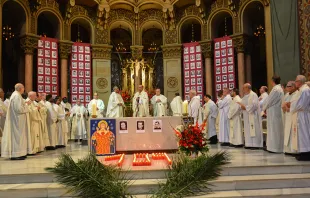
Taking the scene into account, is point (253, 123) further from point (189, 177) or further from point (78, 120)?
point (78, 120)

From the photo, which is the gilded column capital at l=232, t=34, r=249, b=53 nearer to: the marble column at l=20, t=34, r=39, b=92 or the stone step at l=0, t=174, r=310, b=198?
the marble column at l=20, t=34, r=39, b=92

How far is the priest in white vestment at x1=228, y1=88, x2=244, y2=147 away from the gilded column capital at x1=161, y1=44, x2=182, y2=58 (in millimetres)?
8842

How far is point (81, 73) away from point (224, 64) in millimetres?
7983

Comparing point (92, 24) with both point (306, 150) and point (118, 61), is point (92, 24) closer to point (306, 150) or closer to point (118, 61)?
point (118, 61)

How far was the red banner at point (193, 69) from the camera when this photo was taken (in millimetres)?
17812

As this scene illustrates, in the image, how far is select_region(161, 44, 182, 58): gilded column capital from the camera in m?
18.4

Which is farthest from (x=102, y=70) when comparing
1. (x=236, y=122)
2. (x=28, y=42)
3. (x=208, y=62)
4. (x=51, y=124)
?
(x=236, y=122)

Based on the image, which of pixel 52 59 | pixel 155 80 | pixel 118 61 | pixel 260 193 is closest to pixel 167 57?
pixel 155 80

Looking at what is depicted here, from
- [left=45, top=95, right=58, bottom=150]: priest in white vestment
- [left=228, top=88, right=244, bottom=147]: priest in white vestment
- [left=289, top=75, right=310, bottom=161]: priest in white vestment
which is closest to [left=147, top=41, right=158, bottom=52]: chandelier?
[left=45, top=95, right=58, bottom=150]: priest in white vestment

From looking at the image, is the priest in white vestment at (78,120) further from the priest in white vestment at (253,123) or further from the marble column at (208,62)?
the priest in white vestment at (253,123)

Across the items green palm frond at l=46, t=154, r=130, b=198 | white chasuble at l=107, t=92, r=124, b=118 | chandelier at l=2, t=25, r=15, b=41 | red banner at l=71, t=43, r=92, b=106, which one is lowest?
green palm frond at l=46, t=154, r=130, b=198

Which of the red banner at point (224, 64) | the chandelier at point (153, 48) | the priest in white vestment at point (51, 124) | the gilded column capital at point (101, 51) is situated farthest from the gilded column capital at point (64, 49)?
the red banner at point (224, 64)

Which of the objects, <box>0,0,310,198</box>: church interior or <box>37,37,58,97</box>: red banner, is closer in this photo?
<box>0,0,310,198</box>: church interior

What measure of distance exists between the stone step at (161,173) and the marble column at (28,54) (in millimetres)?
10197
